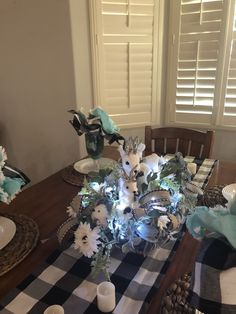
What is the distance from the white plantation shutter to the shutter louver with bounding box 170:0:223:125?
21cm

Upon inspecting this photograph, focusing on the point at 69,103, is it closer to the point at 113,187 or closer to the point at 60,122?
the point at 60,122

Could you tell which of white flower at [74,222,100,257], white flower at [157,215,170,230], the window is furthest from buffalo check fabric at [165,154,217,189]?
the window

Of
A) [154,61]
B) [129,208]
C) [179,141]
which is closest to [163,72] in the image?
[154,61]

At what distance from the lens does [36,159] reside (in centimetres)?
225

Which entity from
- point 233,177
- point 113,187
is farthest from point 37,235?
point 233,177

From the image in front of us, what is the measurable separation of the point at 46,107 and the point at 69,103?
22cm

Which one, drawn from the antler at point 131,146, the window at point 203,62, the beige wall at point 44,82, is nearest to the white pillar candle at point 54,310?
the antler at point 131,146

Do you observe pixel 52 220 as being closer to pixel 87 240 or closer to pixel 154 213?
pixel 87 240

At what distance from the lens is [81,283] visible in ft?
2.21

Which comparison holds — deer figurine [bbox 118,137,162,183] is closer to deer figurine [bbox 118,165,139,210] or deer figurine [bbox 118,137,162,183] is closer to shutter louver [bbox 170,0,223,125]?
deer figurine [bbox 118,165,139,210]

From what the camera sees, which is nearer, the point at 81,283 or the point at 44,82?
the point at 81,283

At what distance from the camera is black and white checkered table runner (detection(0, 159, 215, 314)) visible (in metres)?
0.61

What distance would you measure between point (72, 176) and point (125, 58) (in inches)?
45.6

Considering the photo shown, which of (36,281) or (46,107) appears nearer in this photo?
(36,281)
